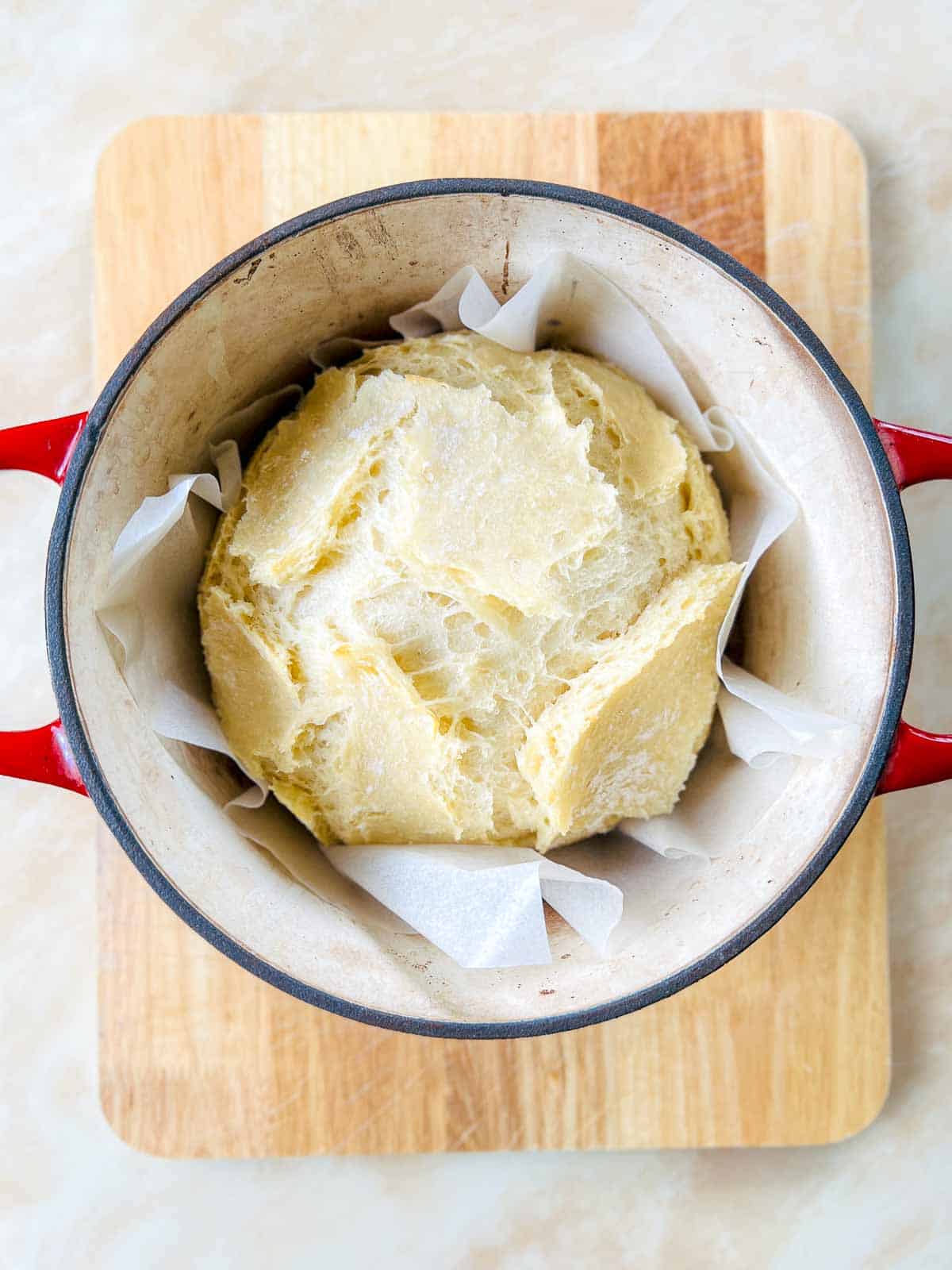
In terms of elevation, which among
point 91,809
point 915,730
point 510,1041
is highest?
point 915,730

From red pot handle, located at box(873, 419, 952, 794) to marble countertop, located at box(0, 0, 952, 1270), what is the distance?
27cm

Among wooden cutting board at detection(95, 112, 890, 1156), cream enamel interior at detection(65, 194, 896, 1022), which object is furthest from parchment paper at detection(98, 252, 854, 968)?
wooden cutting board at detection(95, 112, 890, 1156)

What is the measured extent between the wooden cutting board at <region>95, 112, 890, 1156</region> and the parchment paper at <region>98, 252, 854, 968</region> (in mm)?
141

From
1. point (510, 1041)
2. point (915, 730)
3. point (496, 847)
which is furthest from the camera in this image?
point (510, 1041)

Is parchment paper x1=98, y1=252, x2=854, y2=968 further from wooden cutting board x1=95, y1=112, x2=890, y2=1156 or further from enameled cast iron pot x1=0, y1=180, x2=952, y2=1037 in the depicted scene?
wooden cutting board x1=95, y1=112, x2=890, y2=1156

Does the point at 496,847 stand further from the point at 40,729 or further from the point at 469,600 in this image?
the point at 40,729

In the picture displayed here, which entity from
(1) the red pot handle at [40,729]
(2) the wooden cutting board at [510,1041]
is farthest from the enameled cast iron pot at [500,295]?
(2) the wooden cutting board at [510,1041]

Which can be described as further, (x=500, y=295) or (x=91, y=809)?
(x=91, y=809)

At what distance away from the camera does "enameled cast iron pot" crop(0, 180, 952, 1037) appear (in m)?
0.56

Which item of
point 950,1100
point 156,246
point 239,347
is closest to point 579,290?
point 239,347

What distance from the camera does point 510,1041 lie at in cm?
79

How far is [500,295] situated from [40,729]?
35 cm

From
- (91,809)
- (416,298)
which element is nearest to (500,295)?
(416,298)

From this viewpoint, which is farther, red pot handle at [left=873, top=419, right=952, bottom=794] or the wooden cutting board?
the wooden cutting board
